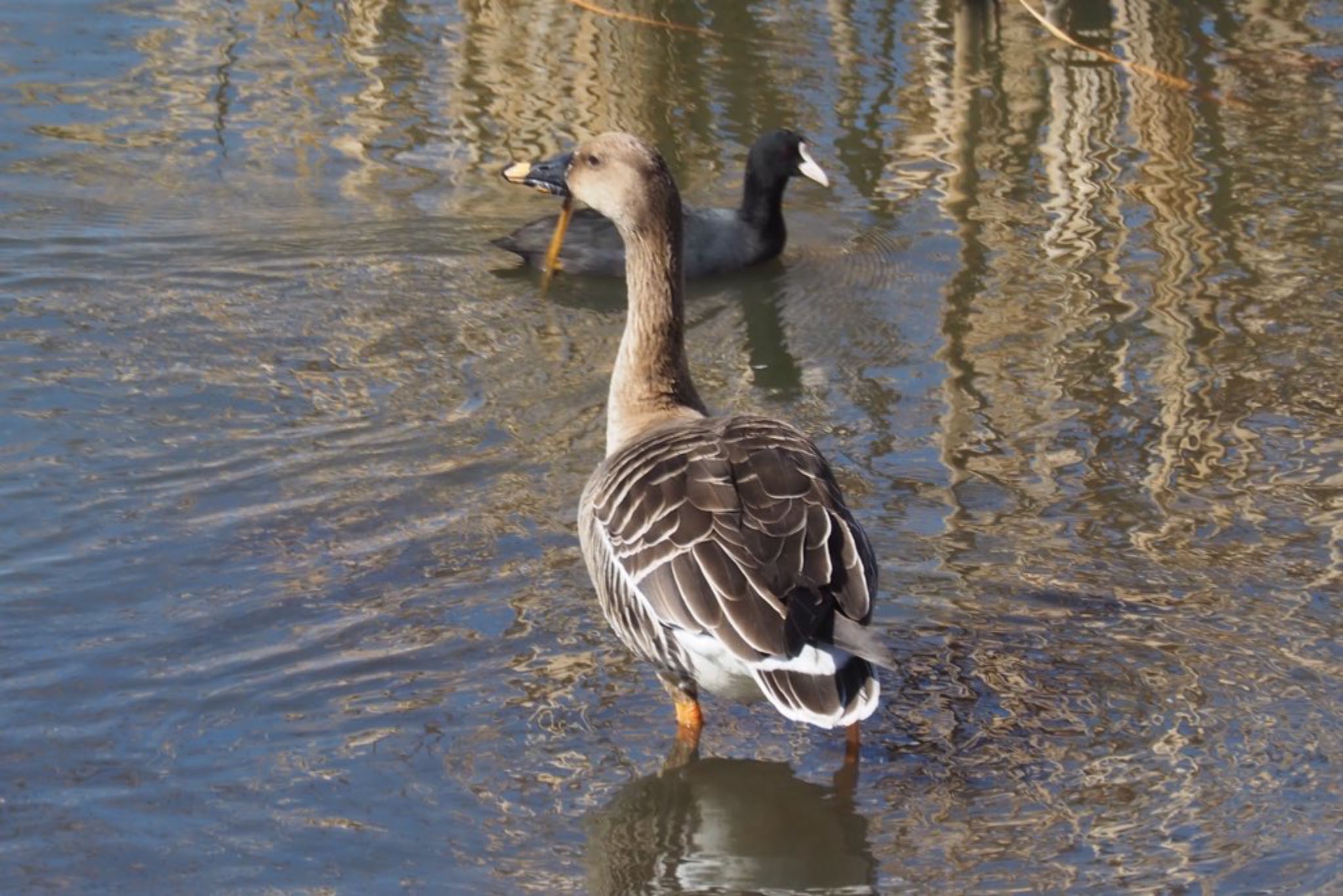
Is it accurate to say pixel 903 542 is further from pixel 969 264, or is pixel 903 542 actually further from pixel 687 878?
pixel 969 264

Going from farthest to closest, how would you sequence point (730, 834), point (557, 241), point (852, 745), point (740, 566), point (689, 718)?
point (557, 241)
point (689, 718)
point (852, 745)
point (730, 834)
point (740, 566)

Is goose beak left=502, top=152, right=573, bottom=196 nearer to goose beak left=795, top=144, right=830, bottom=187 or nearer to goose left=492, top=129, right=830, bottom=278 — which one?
goose left=492, top=129, right=830, bottom=278

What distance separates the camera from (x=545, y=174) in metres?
7.53

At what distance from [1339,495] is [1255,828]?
2411mm

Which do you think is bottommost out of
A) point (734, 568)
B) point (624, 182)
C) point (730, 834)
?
point (730, 834)

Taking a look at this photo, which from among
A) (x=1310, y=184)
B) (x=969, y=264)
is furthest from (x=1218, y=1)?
(x=969, y=264)

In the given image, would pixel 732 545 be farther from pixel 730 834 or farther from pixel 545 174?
pixel 545 174

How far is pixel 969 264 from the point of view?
9.39 meters

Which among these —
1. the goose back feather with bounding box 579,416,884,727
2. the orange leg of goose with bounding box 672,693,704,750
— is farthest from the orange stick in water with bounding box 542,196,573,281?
the orange leg of goose with bounding box 672,693,704,750

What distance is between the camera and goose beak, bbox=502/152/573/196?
24.3 ft

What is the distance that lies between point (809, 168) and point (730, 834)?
5.28 metres

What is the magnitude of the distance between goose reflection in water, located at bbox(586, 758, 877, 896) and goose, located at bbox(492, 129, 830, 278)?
4371 mm

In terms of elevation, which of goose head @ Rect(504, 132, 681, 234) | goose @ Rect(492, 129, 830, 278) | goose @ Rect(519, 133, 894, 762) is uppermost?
goose head @ Rect(504, 132, 681, 234)

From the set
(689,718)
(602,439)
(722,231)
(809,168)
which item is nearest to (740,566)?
(689,718)
